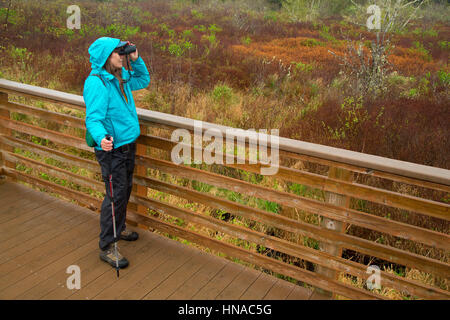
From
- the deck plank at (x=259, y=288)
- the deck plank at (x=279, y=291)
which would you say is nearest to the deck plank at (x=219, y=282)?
the deck plank at (x=259, y=288)

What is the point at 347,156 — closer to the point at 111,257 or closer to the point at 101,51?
the point at 101,51

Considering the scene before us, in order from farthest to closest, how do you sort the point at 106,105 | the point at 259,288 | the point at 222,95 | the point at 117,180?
the point at 222,95, the point at 117,180, the point at 259,288, the point at 106,105

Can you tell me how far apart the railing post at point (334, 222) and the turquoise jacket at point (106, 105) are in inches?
57.4

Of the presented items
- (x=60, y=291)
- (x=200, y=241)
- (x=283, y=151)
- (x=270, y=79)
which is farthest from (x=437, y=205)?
(x=270, y=79)

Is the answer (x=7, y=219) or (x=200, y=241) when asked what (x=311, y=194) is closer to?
(x=200, y=241)

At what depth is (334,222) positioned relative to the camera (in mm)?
2701

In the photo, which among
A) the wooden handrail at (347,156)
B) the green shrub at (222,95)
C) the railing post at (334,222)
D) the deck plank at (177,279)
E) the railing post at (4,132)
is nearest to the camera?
the wooden handrail at (347,156)

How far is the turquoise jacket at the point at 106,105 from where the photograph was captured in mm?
2777

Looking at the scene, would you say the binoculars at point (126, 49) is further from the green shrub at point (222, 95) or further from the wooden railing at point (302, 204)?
the green shrub at point (222, 95)

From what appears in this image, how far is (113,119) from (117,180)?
1.51 feet

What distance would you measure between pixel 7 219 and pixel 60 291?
1.32 metres

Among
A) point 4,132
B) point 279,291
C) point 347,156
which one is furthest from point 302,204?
point 4,132

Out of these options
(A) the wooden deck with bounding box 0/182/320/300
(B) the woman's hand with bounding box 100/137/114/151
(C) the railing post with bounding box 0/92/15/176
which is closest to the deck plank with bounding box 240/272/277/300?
(A) the wooden deck with bounding box 0/182/320/300

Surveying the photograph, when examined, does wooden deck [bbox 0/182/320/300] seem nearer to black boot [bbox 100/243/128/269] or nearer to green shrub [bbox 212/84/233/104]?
black boot [bbox 100/243/128/269]
